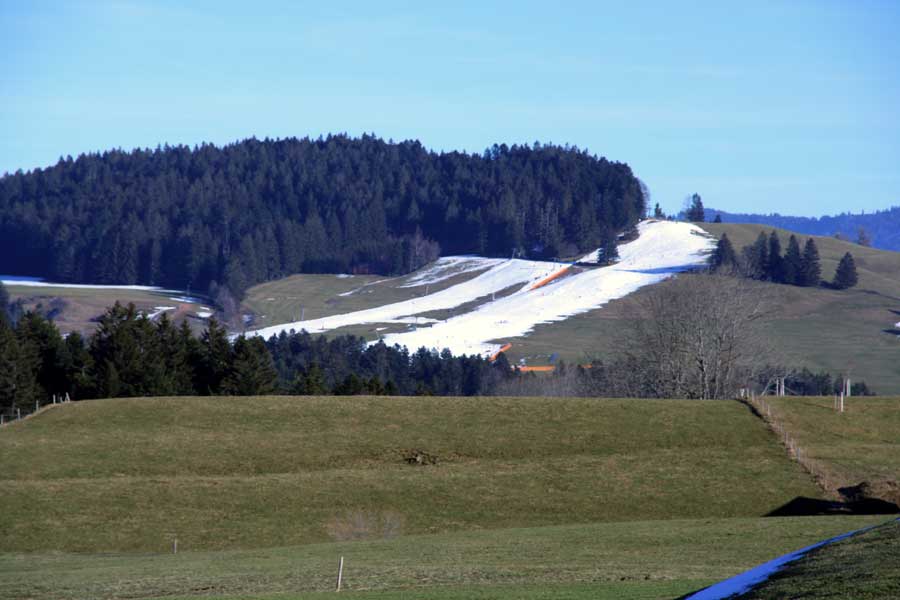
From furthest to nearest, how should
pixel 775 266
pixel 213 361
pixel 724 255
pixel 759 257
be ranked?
1. pixel 724 255
2. pixel 759 257
3. pixel 775 266
4. pixel 213 361

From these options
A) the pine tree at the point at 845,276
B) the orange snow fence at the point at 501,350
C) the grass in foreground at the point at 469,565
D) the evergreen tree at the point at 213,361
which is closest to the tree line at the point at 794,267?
the pine tree at the point at 845,276

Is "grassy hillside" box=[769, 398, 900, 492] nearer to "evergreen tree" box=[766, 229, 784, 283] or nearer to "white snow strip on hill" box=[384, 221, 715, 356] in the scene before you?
"white snow strip on hill" box=[384, 221, 715, 356]

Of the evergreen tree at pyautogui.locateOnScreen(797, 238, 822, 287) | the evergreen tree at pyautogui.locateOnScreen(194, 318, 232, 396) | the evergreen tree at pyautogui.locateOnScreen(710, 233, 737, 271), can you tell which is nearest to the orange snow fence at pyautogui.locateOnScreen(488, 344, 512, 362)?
the evergreen tree at pyautogui.locateOnScreen(710, 233, 737, 271)

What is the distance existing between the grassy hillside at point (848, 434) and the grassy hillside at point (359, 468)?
5.94ft

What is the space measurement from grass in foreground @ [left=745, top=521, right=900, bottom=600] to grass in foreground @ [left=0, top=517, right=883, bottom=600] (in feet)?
11.1

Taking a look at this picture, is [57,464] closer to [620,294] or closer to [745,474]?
[745,474]

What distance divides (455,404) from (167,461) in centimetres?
1507

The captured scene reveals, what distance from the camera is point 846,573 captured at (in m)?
16.9

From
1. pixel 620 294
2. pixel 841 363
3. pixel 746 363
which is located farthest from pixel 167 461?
pixel 620 294

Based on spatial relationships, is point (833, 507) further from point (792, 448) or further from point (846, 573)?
point (846, 573)

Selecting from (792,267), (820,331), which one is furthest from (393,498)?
(792,267)

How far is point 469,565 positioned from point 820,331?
136811 mm

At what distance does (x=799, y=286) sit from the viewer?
178m

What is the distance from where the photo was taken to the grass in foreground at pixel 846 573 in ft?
51.0
